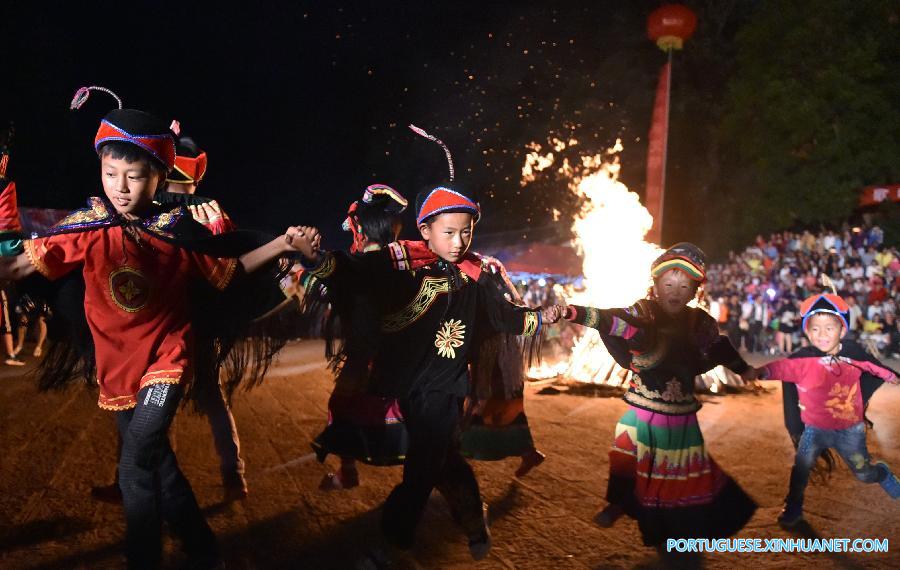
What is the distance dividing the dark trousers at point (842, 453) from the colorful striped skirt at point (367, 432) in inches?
102

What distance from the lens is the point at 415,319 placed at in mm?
3053

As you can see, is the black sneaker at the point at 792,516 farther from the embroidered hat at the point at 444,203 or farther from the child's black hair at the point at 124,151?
the child's black hair at the point at 124,151

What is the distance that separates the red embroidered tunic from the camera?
102 inches

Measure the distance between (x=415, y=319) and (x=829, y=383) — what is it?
115 inches

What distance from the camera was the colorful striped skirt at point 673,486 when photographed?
351 centimetres

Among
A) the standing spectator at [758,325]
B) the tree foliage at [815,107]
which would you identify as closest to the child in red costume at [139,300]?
the standing spectator at [758,325]

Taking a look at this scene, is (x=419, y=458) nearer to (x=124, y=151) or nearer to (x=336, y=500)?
(x=336, y=500)

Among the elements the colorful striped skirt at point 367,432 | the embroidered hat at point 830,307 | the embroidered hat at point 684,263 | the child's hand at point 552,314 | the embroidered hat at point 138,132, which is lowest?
the colorful striped skirt at point 367,432

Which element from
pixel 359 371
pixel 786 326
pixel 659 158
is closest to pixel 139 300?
pixel 359 371

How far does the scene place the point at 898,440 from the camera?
627cm

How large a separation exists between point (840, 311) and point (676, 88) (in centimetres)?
2544

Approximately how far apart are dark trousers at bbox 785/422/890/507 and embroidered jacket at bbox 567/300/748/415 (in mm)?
819

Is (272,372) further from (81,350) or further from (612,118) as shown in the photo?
(612,118)

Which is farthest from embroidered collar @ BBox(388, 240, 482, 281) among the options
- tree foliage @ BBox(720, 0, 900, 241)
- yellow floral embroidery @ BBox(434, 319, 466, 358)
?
tree foliage @ BBox(720, 0, 900, 241)
